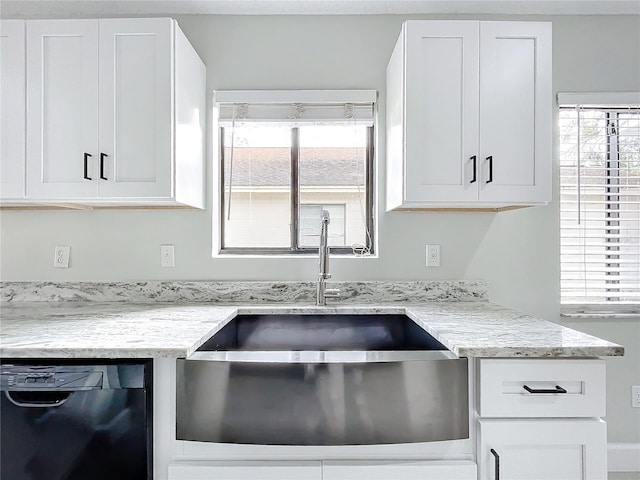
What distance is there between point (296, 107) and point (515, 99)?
101 cm

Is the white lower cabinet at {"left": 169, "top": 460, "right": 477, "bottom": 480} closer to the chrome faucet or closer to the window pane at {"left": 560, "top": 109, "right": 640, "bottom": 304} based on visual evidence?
the chrome faucet

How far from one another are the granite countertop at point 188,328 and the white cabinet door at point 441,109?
533 millimetres

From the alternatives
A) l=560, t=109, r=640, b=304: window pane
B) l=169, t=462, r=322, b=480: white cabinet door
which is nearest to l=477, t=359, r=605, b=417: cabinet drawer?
l=169, t=462, r=322, b=480: white cabinet door

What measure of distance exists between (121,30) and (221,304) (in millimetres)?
1242

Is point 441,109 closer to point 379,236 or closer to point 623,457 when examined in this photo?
point 379,236

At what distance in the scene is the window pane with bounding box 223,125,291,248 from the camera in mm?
2293

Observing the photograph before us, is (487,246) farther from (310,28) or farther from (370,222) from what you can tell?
(310,28)

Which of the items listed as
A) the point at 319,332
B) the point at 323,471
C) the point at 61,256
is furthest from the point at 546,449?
the point at 61,256

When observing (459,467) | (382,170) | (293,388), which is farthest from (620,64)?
(293,388)

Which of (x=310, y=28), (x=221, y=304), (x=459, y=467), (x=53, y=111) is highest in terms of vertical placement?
(x=310, y=28)

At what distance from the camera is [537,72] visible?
1740 mm

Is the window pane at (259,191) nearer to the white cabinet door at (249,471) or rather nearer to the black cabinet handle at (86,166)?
the black cabinet handle at (86,166)

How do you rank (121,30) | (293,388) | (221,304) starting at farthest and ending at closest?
(221,304) → (121,30) → (293,388)

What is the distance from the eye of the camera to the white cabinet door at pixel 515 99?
5.71ft
